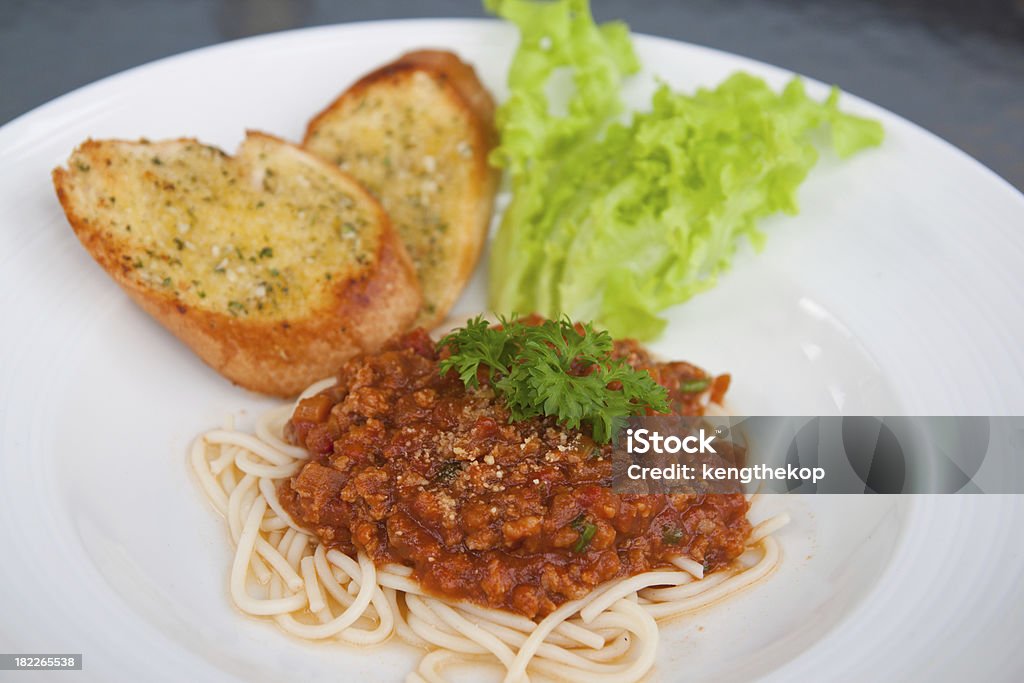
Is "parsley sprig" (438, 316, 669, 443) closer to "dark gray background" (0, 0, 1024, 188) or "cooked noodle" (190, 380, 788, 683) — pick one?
"cooked noodle" (190, 380, 788, 683)

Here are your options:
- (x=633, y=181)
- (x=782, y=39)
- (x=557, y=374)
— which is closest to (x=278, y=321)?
(x=557, y=374)

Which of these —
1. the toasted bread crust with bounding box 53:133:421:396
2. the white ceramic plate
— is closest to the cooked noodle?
the white ceramic plate

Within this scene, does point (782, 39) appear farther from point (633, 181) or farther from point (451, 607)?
point (451, 607)

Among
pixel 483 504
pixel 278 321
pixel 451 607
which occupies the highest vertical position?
pixel 278 321

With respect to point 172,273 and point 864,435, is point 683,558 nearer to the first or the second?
point 864,435

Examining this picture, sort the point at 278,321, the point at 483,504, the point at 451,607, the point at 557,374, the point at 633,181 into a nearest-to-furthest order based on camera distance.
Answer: the point at 483,504
the point at 557,374
the point at 451,607
the point at 278,321
the point at 633,181

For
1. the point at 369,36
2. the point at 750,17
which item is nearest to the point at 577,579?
the point at 369,36
